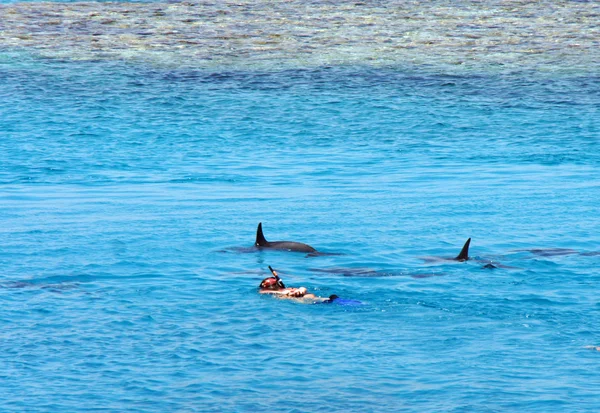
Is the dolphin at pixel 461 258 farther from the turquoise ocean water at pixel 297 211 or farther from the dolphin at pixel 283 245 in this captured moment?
the dolphin at pixel 283 245

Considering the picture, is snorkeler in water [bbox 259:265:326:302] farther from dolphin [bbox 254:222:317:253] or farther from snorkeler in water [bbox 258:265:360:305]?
dolphin [bbox 254:222:317:253]

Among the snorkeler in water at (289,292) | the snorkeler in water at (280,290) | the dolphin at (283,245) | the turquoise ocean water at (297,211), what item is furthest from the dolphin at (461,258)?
the snorkeler in water at (280,290)

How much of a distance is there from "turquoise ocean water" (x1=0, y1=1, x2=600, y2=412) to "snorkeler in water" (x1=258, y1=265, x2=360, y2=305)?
0.80 ft

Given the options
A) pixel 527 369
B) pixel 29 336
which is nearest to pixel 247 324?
pixel 29 336

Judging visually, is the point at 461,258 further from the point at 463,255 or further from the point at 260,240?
the point at 260,240

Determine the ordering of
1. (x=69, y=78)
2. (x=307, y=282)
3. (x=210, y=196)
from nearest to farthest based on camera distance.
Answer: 1. (x=307, y=282)
2. (x=210, y=196)
3. (x=69, y=78)

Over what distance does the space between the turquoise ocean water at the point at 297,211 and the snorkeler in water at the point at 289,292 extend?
9.6 inches

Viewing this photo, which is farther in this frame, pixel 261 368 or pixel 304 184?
pixel 304 184

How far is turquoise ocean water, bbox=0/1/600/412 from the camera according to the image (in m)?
14.4

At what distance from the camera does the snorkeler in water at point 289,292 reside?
17.5 metres

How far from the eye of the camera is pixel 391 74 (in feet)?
138

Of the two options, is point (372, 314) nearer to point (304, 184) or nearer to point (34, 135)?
point (304, 184)

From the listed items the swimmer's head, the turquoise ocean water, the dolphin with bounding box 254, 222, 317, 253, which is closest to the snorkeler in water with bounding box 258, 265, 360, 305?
the swimmer's head

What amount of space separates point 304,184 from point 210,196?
9.37ft
